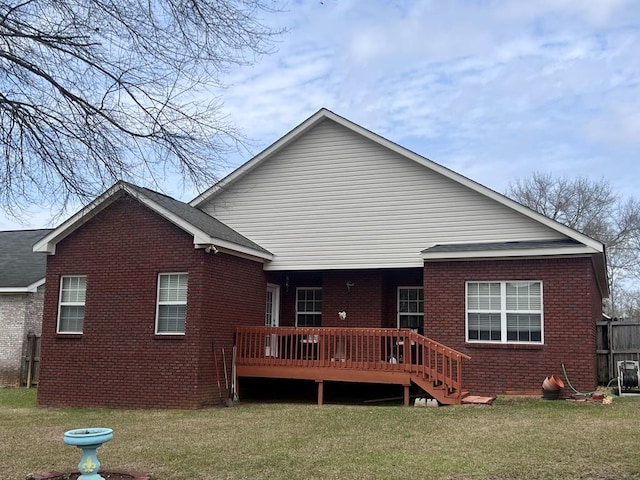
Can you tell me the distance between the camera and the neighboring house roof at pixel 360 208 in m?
16.0

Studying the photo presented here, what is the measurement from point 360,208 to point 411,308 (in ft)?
10.9

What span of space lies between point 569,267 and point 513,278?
1233 millimetres

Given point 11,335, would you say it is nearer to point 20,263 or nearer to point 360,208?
point 20,263

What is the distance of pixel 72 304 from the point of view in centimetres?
1638

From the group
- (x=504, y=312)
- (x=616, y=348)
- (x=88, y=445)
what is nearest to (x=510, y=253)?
(x=504, y=312)

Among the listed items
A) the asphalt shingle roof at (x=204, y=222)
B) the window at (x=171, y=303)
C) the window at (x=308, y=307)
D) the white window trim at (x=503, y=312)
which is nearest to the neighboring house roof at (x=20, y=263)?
the asphalt shingle roof at (x=204, y=222)

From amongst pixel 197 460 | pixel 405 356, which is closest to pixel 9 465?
pixel 197 460

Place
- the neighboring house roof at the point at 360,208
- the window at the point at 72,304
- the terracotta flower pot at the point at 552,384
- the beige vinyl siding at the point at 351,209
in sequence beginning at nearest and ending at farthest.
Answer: the terracotta flower pot at the point at 552,384 → the neighboring house roof at the point at 360,208 → the window at the point at 72,304 → the beige vinyl siding at the point at 351,209

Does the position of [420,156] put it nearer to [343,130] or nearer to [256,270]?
[343,130]

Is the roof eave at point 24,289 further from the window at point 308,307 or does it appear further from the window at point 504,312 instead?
the window at point 504,312

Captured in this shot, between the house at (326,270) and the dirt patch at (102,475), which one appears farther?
the house at (326,270)

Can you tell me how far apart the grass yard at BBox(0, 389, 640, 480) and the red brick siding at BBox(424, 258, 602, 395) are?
0.93 meters

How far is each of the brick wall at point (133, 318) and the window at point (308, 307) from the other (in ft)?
9.75

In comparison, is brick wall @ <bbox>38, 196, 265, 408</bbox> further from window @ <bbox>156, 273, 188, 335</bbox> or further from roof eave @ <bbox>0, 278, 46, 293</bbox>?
roof eave @ <bbox>0, 278, 46, 293</bbox>
